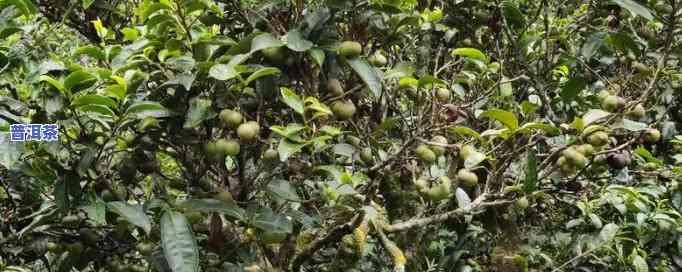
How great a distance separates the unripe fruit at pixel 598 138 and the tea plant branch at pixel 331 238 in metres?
0.51

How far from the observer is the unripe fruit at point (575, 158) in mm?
1495

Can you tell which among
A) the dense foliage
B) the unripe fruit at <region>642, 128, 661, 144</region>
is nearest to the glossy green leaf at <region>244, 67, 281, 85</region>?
the dense foliage

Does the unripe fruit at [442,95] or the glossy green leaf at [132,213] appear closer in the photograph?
the glossy green leaf at [132,213]

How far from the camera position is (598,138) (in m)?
1.48

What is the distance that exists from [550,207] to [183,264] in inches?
50.9

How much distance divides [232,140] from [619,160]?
0.85m

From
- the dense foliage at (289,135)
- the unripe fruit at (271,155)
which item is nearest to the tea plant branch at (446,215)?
the dense foliage at (289,135)

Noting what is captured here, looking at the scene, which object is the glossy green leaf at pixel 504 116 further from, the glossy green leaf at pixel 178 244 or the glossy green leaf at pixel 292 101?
the glossy green leaf at pixel 178 244

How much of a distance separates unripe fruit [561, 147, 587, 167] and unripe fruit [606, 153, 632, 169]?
0.12m

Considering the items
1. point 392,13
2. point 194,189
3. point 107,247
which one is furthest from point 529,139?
point 107,247

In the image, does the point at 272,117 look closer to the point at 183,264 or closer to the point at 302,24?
the point at 302,24


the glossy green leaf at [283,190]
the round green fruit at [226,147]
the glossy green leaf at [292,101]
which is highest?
the glossy green leaf at [292,101]

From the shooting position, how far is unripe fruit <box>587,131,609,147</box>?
148 centimetres

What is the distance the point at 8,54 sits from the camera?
1.60m
